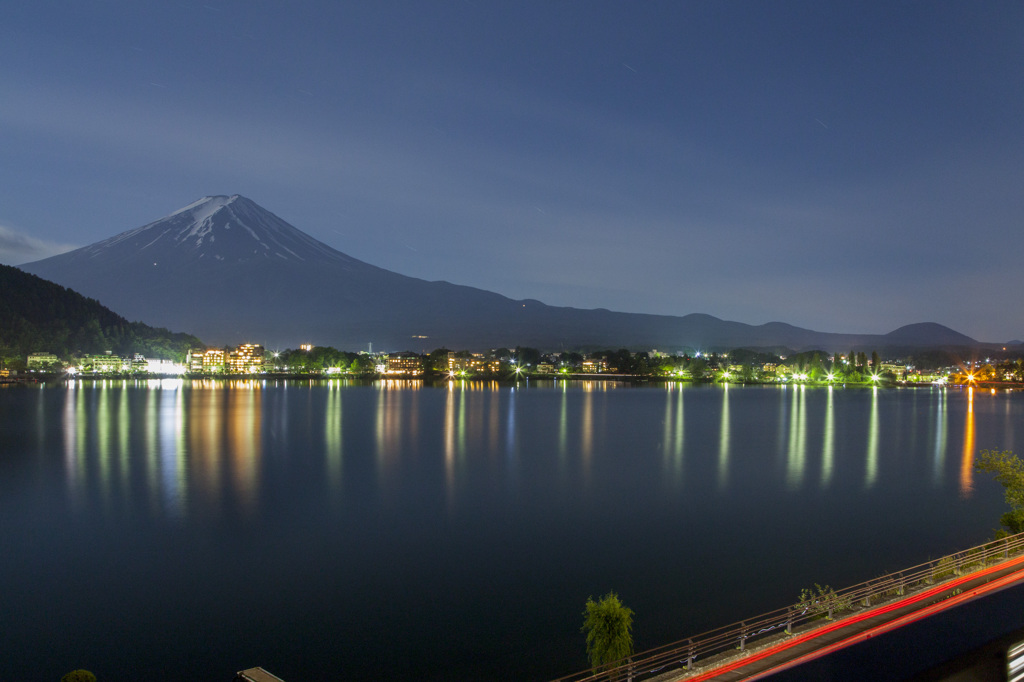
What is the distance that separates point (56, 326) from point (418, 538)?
264 feet

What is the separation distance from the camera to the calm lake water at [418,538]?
758cm

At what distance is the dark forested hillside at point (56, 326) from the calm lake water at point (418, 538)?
5276cm

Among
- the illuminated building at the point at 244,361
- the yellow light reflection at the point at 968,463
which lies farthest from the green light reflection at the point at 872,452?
the illuminated building at the point at 244,361

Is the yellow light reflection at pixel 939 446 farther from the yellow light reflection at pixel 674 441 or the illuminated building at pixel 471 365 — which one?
the illuminated building at pixel 471 365

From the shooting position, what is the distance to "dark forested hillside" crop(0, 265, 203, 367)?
229ft

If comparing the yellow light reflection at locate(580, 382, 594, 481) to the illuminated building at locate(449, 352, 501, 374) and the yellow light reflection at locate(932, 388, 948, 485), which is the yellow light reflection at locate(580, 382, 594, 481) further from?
the illuminated building at locate(449, 352, 501, 374)

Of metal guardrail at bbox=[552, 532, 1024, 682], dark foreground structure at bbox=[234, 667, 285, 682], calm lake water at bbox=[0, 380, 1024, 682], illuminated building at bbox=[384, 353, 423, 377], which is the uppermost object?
dark foreground structure at bbox=[234, 667, 285, 682]

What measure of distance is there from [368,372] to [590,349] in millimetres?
86981

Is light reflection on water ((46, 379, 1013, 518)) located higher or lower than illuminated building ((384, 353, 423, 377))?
higher

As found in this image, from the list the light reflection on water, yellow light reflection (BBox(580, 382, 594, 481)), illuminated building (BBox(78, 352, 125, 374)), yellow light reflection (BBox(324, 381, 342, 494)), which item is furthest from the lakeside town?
yellow light reflection (BBox(580, 382, 594, 481))

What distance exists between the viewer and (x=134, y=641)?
7582 millimetres

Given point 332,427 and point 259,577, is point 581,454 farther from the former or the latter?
point 259,577

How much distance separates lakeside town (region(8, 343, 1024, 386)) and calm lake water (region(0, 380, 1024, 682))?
65.0 meters

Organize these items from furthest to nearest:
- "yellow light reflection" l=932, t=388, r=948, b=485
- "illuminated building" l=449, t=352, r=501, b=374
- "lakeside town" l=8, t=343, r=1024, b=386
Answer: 1. "illuminated building" l=449, t=352, r=501, b=374
2. "lakeside town" l=8, t=343, r=1024, b=386
3. "yellow light reflection" l=932, t=388, r=948, b=485
